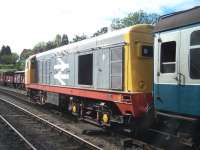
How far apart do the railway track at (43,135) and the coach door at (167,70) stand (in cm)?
237

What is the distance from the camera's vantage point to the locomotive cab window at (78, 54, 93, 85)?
1535 cm

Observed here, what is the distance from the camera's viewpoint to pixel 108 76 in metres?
13.4

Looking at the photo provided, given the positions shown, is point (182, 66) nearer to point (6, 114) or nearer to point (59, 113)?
point (59, 113)

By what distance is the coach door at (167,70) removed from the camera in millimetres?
9586

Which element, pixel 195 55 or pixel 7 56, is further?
pixel 7 56

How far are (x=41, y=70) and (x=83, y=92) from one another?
817 cm

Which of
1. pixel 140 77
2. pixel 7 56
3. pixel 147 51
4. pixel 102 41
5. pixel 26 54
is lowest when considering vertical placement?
pixel 140 77

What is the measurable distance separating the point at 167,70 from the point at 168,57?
324 millimetres

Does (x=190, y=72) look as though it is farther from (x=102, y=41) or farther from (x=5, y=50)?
(x=5, y=50)

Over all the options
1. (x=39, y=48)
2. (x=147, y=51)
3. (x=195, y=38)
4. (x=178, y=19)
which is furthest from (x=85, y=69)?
(x=39, y=48)

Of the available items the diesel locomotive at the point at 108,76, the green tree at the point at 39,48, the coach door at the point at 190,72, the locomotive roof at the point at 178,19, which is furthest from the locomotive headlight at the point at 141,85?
the green tree at the point at 39,48

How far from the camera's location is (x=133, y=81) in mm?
11859

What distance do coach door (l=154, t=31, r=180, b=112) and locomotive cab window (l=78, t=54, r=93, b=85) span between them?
5121 millimetres

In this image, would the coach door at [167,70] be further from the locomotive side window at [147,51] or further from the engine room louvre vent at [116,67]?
the engine room louvre vent at [116,67]
